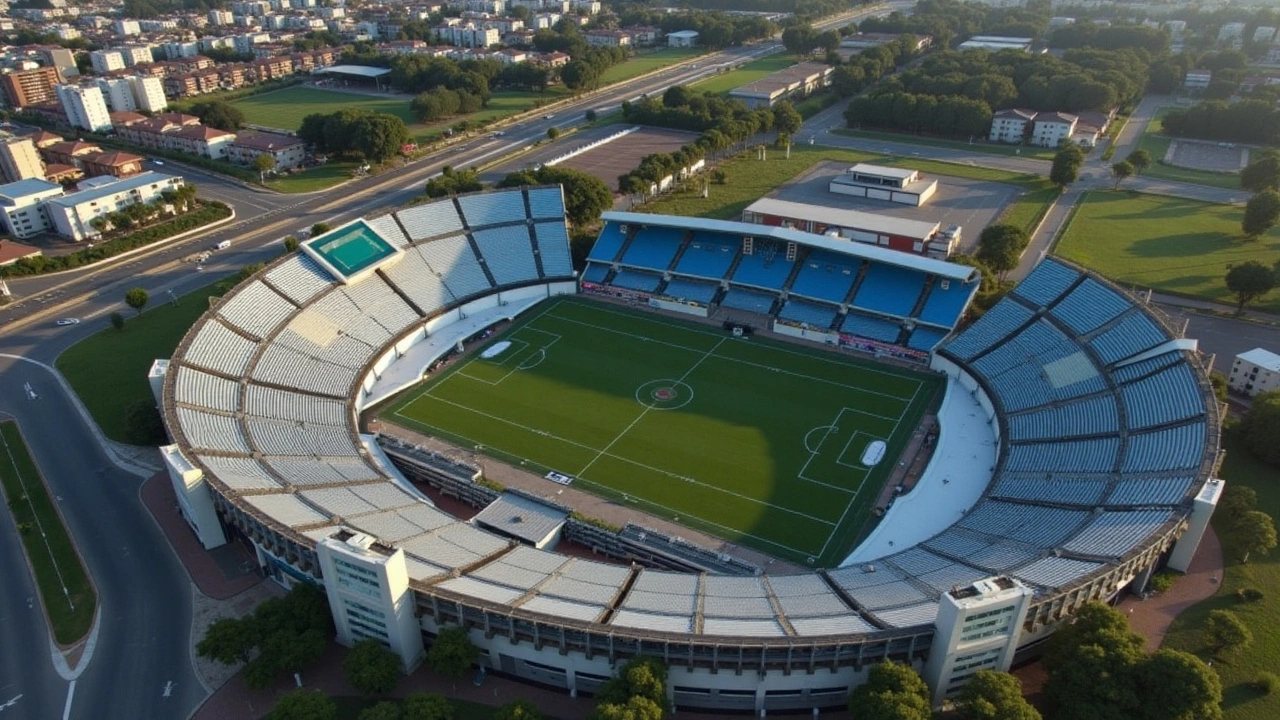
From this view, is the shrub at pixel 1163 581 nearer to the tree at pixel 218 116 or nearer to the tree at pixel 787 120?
the tree at pixel 787 120

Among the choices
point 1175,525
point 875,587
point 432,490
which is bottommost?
point 432,490

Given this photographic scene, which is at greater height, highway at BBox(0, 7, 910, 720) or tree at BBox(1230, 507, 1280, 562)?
tree at BBox(1230, 507, 1280, 562)

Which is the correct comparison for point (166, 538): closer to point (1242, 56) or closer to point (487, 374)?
point (487, 374)

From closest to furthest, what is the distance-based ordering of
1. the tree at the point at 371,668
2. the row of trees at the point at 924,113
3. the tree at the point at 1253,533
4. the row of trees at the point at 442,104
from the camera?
the tree at the point at 371,668
the tree at the point at 1253,533
the row of trees at the point at 924,113
the row of trees at the point at 442,104

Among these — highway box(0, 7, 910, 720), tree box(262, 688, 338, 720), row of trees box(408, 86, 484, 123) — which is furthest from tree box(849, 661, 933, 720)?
row of trees box(408, 86, 484, 123)

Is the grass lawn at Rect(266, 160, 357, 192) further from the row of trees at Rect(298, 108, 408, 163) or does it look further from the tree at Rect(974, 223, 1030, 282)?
the tree at Rect(974, 223, 1030, 282)

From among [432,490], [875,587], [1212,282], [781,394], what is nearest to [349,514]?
[432,490]

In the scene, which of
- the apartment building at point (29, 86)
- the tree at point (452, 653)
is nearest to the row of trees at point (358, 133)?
the apartment building at point (29, 86)
